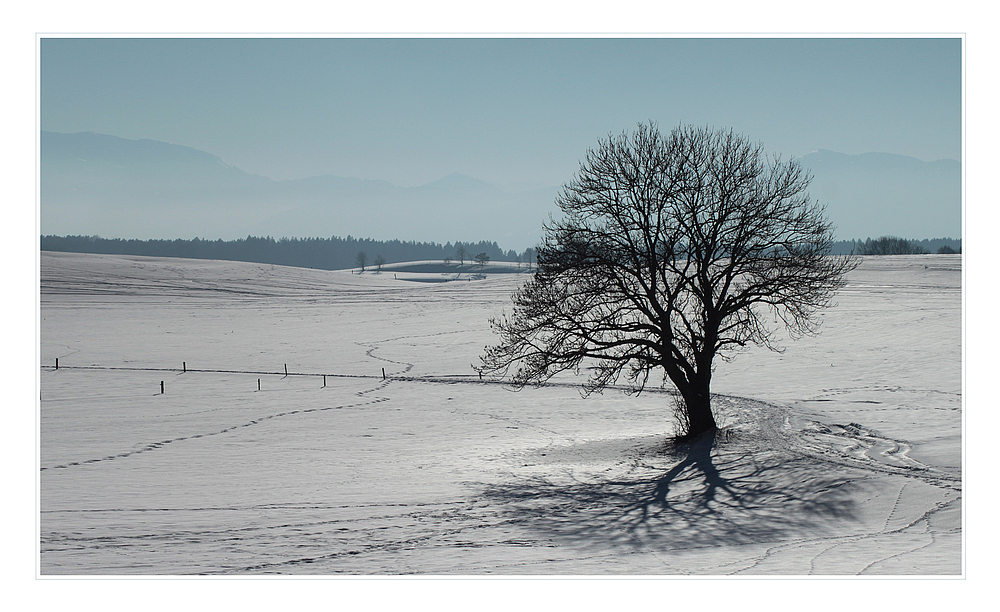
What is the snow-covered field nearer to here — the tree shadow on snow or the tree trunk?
the tree shadow on snow

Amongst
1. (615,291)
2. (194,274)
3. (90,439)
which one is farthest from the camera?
(194,274)

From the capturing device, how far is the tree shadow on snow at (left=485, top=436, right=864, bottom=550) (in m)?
12.2

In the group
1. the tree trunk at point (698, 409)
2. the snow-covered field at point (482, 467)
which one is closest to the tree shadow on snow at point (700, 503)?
the snow-covered field at point (482, 467)

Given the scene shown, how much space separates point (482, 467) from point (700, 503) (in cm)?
680

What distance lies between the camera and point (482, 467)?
19.0 metres

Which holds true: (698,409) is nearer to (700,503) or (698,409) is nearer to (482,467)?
(700,503)

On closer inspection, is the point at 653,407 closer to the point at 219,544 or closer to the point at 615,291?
the point at 615,291

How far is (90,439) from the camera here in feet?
74.4

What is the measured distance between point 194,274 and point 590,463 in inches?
3876

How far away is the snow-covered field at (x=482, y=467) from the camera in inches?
432

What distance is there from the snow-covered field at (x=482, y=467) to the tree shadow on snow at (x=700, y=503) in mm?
78

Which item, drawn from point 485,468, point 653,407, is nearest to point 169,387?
point 485,468

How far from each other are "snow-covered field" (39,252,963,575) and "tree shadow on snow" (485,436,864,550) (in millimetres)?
78
